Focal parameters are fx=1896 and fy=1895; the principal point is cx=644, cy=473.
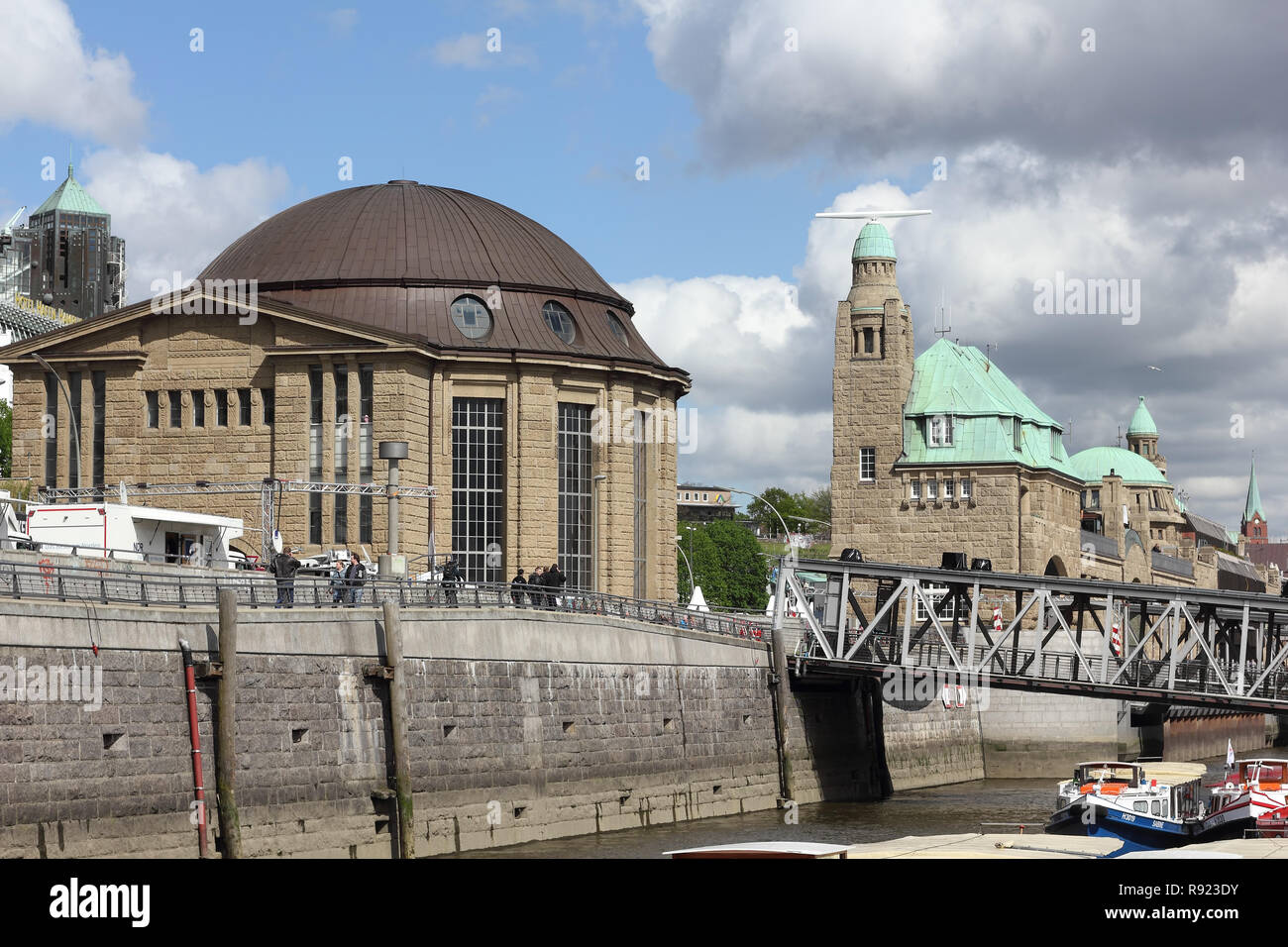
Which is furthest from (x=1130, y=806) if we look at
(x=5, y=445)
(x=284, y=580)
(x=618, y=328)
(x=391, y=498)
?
(x=5, y=445)

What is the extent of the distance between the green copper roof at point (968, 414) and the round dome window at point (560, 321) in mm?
54861

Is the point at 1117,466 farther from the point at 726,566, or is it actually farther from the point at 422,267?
the point at 422,267

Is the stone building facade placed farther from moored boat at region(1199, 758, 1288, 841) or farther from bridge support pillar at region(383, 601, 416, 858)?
bridge support pillar at region(383, 601, 416, 858)

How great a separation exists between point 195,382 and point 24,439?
28.3 ft

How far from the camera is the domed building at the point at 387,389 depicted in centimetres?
7512

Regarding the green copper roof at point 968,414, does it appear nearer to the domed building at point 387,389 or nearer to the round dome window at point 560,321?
the domed building at point 387,389

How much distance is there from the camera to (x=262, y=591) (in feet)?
149

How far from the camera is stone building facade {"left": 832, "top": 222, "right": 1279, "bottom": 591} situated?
130000 mm

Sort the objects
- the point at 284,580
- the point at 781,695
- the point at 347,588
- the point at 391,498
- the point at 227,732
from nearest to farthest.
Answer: the point at 227,732 → the point at 284,580 → the point at 347,588 → the point at 391,498 → the point at 781,695

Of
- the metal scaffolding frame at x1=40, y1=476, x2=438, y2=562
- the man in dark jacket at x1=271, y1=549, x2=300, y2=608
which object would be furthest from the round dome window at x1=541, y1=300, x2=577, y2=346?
the man in dark jacket at x1=271, y1=549, x2=300, y2=608

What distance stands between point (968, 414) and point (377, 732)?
311ft

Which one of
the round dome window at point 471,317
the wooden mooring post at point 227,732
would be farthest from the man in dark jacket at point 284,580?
the round dome window at point 471,317

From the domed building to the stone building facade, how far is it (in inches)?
1987
